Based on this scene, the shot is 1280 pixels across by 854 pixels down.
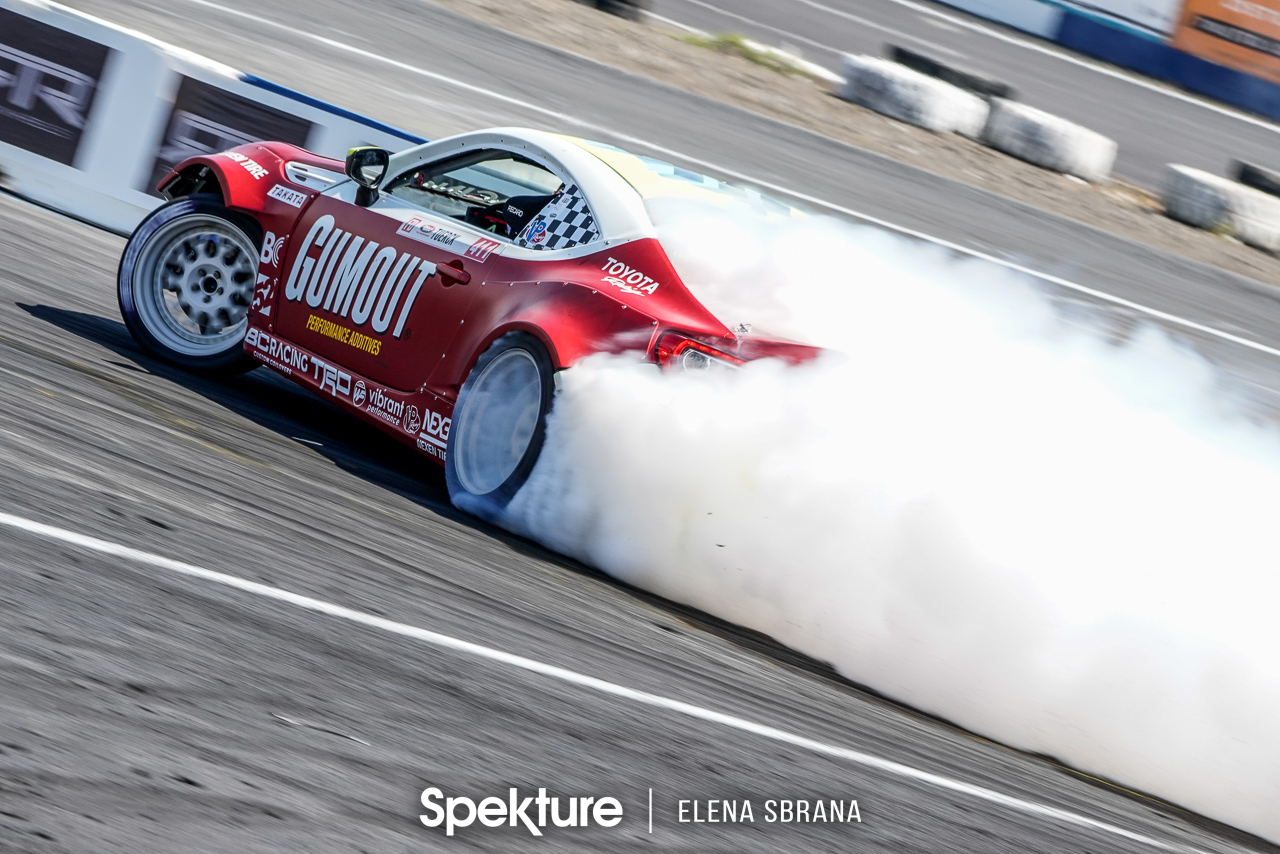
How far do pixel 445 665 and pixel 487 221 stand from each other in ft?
8.84

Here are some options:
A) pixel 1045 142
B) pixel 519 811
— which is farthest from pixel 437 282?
pixel 1045 142

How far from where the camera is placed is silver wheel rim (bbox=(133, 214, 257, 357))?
641cm

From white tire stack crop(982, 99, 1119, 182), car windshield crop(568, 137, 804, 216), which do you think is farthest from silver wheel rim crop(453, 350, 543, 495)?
white tire stack crop(982, 99, 1119, 182)

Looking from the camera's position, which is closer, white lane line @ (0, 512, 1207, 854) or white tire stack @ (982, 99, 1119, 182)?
white lane line @ (0, 512, 1207, 854)

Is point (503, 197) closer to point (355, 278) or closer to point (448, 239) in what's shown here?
point (448, 239)

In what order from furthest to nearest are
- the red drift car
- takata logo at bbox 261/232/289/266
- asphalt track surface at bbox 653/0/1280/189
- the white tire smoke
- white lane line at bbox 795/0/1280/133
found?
white lane line at bbox 795/0/1280/133
asphalt track surface at bbox 653/0/1280/189
takata logo at bbox 261/232/289/266
the red drift car
the white tire smoke

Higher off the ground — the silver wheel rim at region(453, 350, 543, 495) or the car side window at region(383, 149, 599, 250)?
the car side window at region(383, 149, 599, 250)

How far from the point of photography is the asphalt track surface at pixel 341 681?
2.98 metres

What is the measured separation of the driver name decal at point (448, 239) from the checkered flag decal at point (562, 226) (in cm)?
14

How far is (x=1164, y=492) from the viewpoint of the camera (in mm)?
5031

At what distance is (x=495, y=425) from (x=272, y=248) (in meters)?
1.63

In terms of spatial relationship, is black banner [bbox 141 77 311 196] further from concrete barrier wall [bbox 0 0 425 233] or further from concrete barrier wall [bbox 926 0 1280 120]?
concrete barrier wall [bbox 926 0 1280 120]

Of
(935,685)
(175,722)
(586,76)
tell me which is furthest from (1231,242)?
(175,722)

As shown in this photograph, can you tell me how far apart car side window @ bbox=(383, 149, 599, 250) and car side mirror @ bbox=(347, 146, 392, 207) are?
0.06m
